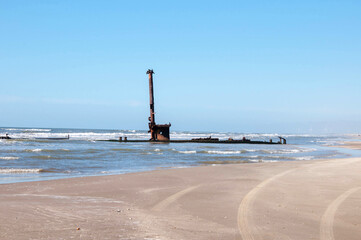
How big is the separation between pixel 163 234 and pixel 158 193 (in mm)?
3756

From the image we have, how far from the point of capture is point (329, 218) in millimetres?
6473

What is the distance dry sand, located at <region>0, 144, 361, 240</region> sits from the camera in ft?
18.1

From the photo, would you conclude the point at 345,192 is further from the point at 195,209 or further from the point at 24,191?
the point at 24,191

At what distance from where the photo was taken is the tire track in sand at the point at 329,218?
5.43 meters

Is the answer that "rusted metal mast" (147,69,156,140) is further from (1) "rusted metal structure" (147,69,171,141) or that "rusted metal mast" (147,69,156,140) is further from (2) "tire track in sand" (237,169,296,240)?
(2) "tire track in sand" (237,169,296,240)

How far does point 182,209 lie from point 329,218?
2663 millimetres

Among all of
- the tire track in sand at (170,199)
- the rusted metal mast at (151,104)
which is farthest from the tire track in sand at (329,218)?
the rusted metal mast at (151,104)

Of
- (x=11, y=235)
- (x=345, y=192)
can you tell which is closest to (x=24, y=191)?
(x=11, y=235)

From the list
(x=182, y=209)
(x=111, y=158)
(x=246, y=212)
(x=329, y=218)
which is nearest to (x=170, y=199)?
(x=182, y=209)

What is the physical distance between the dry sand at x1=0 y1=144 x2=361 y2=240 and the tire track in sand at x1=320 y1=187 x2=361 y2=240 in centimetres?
2

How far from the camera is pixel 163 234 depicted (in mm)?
5406

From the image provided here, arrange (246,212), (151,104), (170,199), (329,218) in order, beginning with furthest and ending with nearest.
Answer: (151,104) → (170,199) → (246,212) → (329,218)

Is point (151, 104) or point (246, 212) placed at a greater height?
point (151, 104)

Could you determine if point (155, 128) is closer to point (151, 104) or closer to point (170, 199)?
point (151, 104)
